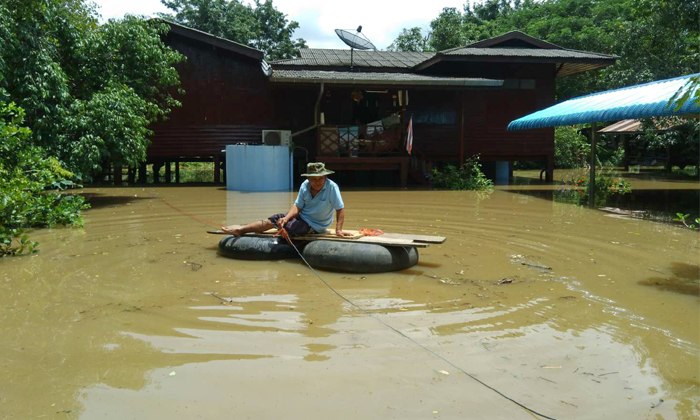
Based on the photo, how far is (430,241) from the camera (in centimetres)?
730

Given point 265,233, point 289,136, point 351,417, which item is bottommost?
point 351,417

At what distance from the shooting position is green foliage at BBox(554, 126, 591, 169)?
30.6 metres

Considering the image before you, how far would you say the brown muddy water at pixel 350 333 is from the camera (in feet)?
11.8

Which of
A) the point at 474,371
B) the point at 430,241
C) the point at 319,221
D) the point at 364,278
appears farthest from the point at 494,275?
the point at 474,371

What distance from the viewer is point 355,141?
60.2 feet

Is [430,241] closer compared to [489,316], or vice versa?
[489,316]

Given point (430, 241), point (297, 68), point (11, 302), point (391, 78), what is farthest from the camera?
point (297, 68)

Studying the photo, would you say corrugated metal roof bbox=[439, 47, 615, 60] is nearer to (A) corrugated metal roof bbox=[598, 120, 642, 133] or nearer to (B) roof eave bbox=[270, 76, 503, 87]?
(B) roof eave bbox=[270, 76, 503, 87]

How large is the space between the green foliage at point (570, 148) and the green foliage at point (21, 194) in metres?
25.3

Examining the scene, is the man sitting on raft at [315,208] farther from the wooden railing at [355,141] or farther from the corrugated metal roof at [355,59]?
the corrugated metal roof at [355,59]

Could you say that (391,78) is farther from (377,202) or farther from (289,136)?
(377,202)

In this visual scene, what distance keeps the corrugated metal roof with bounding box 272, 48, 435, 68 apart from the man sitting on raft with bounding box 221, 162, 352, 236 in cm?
1376

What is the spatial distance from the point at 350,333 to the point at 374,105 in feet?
56.0

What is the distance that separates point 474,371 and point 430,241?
332 cm
